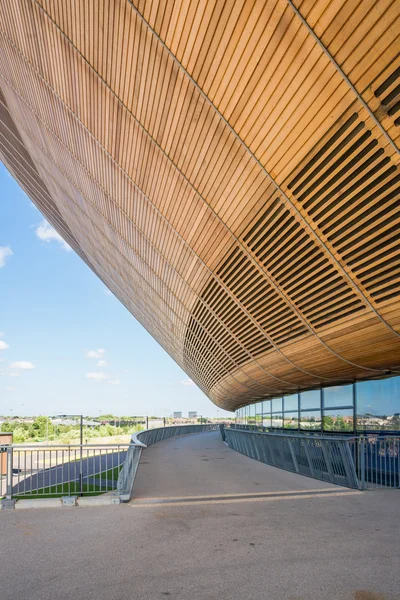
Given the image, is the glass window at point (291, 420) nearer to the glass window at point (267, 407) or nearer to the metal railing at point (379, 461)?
the glass window at point (267, 407)

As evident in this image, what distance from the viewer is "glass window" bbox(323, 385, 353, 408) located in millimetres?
16031

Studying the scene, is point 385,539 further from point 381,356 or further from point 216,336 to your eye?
point 216,336

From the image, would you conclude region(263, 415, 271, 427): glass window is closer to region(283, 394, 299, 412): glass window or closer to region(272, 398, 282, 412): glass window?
region(272, 398, 282, 412): glass window

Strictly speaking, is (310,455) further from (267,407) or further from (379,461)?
(267,407)

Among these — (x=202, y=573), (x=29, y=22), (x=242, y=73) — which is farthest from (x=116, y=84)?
(x=202, y=573)

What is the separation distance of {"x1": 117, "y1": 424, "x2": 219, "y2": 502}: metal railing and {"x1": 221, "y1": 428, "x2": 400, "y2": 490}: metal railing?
12.2 feet

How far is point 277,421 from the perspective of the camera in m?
24.9

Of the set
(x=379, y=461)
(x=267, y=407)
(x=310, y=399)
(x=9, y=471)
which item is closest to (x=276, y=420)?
(x=267, y=407)

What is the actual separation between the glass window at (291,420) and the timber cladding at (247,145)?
729 cm

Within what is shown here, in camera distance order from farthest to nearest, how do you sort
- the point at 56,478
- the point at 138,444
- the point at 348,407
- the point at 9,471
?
the point at 348,407, the point at 138,444, the point at 56,478, the point at 9,471

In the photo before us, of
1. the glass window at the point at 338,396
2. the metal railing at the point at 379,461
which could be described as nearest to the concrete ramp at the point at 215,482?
the metal railing at the point at 379,461

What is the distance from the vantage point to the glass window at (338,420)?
51.9 ft

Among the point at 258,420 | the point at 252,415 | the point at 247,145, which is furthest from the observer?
the point at 252,415

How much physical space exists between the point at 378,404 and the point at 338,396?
252 cm
